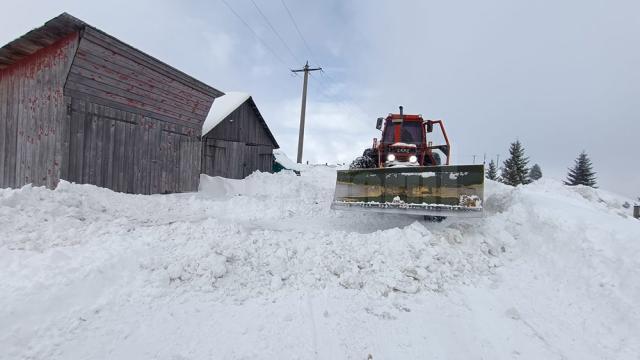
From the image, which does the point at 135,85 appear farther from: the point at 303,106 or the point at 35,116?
the point at 303,106

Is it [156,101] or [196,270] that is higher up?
[156,101]

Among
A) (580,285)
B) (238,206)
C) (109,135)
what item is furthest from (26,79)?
(580,285)

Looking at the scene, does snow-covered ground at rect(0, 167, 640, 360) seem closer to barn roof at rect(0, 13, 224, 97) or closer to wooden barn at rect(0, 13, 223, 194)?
wooden barn at rect(0, 13, 223, 194)

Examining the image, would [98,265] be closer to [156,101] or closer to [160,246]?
[160,246]

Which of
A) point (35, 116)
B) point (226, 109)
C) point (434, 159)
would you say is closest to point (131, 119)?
point (35, 116)

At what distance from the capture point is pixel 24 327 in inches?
106

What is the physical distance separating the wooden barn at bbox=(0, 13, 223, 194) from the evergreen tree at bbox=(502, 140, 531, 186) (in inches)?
1394

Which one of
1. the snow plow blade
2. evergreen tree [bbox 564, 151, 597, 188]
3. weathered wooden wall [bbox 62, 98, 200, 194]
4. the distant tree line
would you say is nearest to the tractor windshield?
the snow plow blade

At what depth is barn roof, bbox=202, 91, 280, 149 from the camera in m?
15.4

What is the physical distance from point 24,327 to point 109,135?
8.47 metres

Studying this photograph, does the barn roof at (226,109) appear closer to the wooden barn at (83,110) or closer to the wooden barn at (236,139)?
the wooden barn at (236,139)

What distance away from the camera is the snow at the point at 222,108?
1527 cm

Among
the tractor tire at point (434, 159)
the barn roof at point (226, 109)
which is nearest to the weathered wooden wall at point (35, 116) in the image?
the barn roof at point (226, 109)

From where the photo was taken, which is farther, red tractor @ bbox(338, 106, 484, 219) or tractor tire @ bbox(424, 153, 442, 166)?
tractor tire @ bbox(424, 153, 442, 166)
